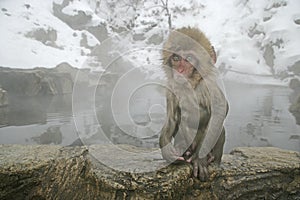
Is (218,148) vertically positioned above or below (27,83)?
below

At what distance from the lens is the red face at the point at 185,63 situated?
131 cm

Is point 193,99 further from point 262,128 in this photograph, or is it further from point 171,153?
point 262,128

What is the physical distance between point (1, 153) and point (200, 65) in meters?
1.49

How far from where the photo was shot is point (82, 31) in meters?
19.3

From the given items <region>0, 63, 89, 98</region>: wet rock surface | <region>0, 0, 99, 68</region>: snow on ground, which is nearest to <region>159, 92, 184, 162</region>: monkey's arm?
<region>0, 63, 89, 98</region>: wet rock surface

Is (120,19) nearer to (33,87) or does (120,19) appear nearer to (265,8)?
Answer: (33,87)

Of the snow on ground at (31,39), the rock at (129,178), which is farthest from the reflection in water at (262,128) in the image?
the snow on ground at (31,39)

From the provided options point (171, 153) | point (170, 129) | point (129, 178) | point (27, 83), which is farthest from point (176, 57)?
point (27, 83)

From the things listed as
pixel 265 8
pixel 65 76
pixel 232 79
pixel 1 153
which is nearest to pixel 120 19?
pixel 65 76

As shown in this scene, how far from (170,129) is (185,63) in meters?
0.40

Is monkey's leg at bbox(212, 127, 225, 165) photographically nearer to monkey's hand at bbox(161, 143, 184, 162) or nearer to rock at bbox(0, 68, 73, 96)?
monkey's hand at bbox(161, 143, 184, 162)

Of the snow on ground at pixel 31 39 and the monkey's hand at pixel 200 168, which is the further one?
the snow on ground at pixel 31 39

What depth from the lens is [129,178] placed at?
1.38m

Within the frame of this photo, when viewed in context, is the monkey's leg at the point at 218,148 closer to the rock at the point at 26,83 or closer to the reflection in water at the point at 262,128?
the reflection in water at the point at 262,128
